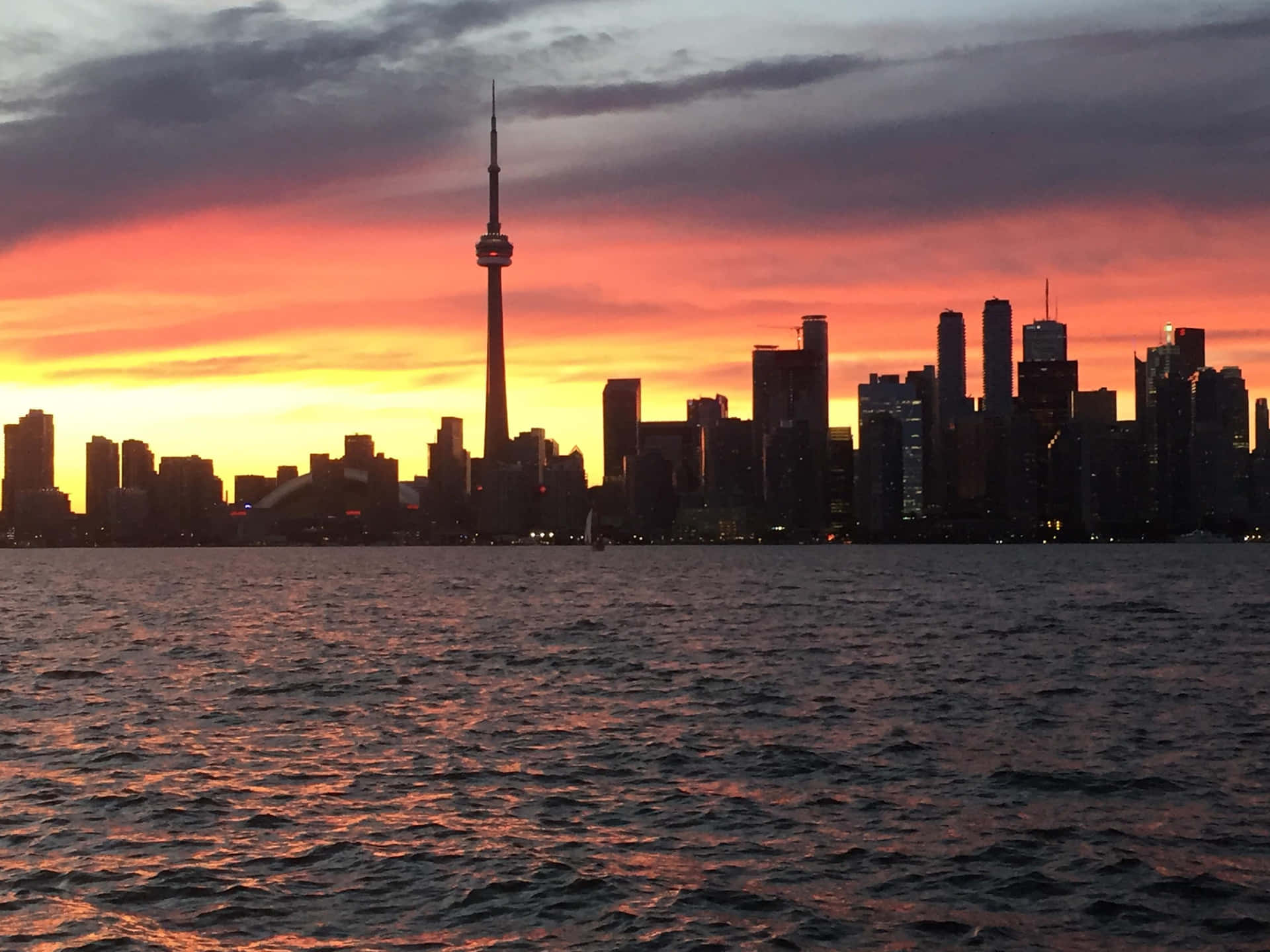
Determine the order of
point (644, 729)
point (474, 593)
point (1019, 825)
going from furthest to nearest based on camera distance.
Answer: point (474, 593) → point (644, 729) → point (1019, 825)

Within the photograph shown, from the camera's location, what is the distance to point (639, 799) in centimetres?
3841

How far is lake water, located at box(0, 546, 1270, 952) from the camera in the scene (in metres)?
27.3

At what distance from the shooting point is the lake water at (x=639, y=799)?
89.6 ft

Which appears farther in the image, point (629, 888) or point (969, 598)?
point (969, 598)

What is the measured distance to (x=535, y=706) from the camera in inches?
2274

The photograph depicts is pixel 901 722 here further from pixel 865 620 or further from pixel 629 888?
pixel 865 620

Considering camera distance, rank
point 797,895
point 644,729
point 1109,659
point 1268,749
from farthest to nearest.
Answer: point 1109,659 < point 644,729 < point 1268,749 < point 797,895

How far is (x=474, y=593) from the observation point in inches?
6658

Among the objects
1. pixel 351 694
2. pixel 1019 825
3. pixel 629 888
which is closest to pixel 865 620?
pixel 351 694

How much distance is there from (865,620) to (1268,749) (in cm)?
6601

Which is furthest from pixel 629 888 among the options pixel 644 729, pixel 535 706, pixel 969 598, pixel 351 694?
pixel 969 598

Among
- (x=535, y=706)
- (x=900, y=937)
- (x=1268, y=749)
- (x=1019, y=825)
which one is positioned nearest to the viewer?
(x=900, y=937)

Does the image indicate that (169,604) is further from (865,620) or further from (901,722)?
(901,722)

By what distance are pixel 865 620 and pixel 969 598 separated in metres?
41.7
